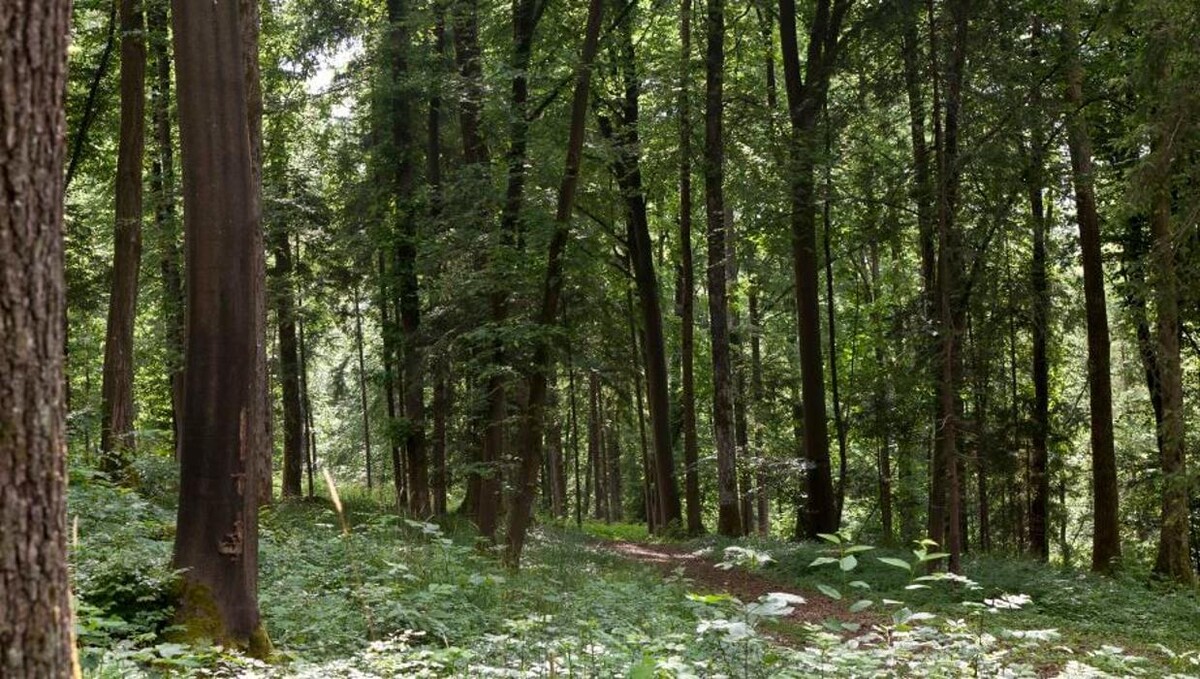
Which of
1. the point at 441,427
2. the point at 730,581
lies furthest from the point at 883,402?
the point at 441,427

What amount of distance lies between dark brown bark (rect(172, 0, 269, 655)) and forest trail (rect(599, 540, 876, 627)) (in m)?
4.04

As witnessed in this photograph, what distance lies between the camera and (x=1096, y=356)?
51.6ft

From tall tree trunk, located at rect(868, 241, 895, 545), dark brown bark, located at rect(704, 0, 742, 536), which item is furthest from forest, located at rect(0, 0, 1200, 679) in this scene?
tall tree trunk, located at rect(868, 241, 895, 545)

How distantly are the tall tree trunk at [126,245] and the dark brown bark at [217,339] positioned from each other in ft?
27.9

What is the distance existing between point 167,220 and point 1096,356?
641 inches

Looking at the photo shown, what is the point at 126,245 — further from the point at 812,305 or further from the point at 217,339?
the point at 812,305

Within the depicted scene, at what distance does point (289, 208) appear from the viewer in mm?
18109

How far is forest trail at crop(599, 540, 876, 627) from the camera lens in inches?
444

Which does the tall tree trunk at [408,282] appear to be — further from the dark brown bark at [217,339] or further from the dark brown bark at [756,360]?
the dark brown bark at [217,339]

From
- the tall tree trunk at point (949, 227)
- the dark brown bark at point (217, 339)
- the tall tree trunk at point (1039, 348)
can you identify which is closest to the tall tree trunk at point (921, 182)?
the tall tree trunk at point (949, 227)

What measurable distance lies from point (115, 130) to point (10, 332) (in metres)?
20.2

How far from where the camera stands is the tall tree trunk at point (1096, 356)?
15.2 metres

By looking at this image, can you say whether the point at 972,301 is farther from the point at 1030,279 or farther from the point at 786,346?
the point at 786,346

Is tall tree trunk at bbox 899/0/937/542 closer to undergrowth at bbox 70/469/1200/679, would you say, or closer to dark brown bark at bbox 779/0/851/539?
dark brown bark at bbox 779/0/851/539
